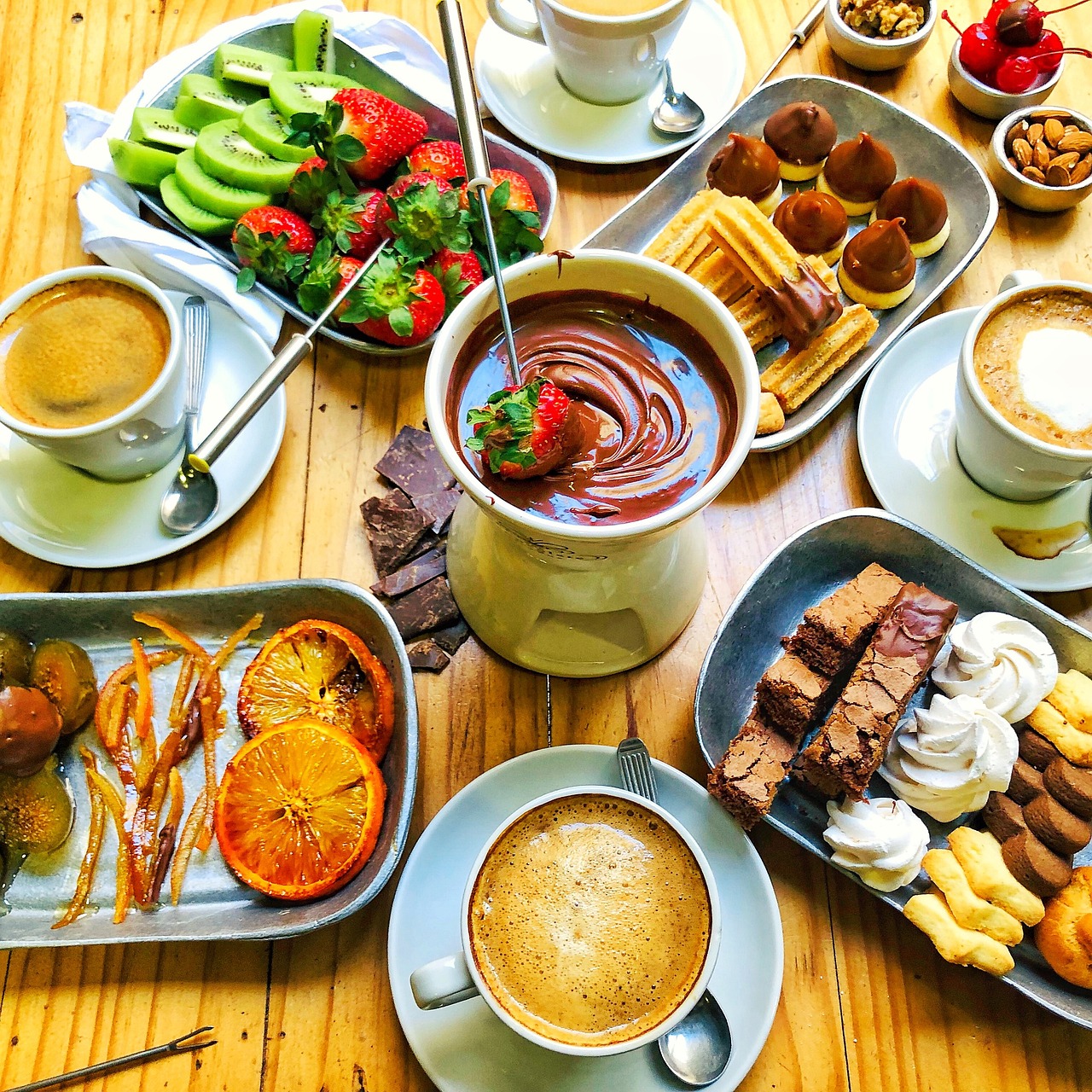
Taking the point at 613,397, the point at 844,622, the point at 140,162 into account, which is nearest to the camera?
the point at 613,397

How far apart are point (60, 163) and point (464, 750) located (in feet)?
3.91

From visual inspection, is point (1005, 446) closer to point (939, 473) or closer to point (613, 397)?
point (939, 473)

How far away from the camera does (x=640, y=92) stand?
157cm

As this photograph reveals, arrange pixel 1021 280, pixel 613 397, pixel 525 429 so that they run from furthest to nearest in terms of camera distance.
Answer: pixel 1021 280, pixel 613 397, pixel 525 429

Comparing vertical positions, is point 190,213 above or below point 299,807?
above

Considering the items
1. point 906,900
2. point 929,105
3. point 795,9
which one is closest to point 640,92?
point 795,9

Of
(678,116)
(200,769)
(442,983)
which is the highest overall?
(678,116)

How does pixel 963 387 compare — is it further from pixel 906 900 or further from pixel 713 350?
pixel 906 900

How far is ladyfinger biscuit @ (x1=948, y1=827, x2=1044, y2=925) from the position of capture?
1.13m

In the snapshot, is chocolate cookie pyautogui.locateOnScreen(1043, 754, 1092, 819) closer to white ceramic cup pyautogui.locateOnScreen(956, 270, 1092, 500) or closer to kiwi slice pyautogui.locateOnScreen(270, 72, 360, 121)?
white ceramic cup pyautogui.locateOnScreen(956, 270, 1092, 500)

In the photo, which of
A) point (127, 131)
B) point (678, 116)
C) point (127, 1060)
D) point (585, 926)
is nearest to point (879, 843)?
point (585, 926)

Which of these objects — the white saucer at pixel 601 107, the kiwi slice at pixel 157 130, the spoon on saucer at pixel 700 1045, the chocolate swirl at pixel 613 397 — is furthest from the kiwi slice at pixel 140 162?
the spoon on saucer at pixel 700 1045

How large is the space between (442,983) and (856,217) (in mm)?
1277

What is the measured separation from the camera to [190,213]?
1.41m
